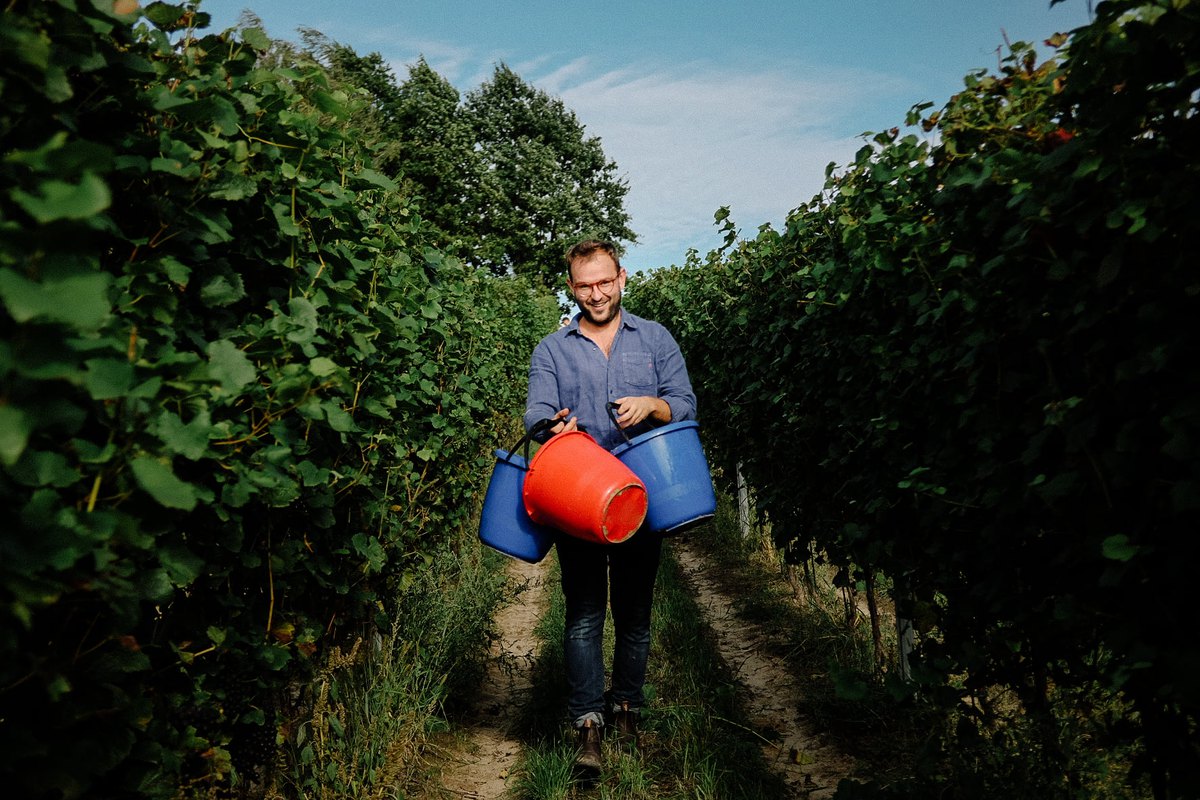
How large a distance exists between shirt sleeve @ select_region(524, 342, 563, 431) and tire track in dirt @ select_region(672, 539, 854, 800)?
1.68 metres

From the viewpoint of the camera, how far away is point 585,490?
2605 millimetres

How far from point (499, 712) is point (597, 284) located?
216 centimetres

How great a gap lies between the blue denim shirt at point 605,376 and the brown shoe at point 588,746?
1075 millimetres

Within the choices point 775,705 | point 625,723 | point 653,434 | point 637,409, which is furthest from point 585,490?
point 775,705

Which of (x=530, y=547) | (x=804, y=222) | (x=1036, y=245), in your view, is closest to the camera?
(x=1036, y=245)

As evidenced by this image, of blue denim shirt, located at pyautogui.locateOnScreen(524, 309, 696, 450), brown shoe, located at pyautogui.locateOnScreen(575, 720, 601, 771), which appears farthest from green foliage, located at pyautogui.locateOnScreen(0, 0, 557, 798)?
brown shoe, located at pyautogui.locateOnScreen(575, 720, 601, 771)

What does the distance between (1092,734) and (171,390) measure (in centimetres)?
292

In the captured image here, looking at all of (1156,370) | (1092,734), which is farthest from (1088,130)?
(1092,734)

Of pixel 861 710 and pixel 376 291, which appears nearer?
pixel 376 291

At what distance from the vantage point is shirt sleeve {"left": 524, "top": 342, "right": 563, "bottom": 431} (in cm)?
309

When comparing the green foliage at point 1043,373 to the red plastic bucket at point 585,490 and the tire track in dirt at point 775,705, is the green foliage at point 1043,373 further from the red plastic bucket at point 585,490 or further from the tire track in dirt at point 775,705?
the tire track in dirt at point 775,705

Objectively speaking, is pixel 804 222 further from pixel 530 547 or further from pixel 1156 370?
pixel 1156 370

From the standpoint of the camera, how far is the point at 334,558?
2551mm

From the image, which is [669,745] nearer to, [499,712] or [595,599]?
[595,599]
